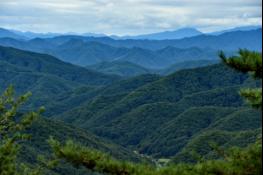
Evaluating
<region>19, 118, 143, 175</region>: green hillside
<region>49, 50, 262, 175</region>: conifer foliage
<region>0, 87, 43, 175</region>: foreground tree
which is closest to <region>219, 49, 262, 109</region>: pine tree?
<region>49, 50, 262, 175</region>: conifer foliage

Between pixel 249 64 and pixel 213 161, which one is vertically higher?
pixel 249 64

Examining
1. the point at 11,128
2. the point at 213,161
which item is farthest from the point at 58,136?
the point at 213,161

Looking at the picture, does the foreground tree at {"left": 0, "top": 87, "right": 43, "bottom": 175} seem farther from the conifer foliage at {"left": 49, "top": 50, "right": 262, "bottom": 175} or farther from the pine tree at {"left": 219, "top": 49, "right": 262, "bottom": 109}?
the pine tree at {"left": 219, "top": 49, "right": 262, "bottom": 109}

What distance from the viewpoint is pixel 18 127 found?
723 inches

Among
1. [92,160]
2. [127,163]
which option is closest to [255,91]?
[127,163]

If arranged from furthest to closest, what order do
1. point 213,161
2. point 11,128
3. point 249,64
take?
point 11,128 < point 213,161 < point 249,64

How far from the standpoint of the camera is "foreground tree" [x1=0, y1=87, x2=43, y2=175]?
17.5 m

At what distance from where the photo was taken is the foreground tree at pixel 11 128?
57.5 feet

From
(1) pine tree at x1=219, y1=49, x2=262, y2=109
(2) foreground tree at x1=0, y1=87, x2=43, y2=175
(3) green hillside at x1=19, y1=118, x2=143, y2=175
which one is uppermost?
(1) pine tree at x1=219, y1=49, x2=262, y2=109

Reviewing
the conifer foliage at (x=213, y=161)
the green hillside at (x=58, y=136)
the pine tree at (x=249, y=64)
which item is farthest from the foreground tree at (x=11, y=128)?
the green hillside at (x=58, y=136)

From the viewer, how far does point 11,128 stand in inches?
731

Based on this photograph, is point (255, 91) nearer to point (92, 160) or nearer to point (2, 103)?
point (92, 160)

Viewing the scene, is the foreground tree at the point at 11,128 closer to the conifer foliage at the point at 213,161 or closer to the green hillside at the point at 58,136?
the conifer foliage at the point at 213,161

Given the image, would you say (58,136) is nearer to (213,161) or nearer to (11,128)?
(11,128)
